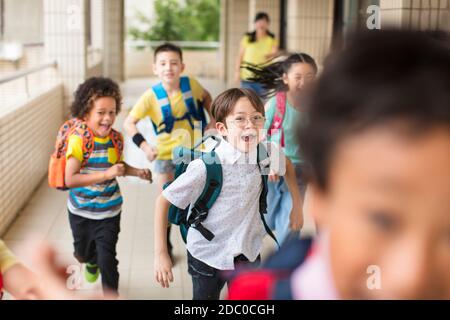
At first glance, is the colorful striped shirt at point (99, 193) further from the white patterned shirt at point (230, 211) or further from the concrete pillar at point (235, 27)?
the concrete pillar at point (235, 27)

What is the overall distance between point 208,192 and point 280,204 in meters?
1.45

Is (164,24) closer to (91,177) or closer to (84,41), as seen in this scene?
(84,41)

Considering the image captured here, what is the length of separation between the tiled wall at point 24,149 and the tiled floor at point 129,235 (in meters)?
0.12

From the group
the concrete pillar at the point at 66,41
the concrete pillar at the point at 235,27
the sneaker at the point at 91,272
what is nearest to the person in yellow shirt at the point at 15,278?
the sneaker at the point at 91,272

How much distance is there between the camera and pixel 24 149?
18.6 feet

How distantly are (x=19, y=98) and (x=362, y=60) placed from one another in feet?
19.9

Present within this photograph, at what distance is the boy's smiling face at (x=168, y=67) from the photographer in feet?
13.1

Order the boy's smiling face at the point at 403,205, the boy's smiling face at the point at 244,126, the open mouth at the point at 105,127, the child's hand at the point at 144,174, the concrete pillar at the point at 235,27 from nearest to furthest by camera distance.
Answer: the boy's smiling face at the point at 403,205 < the boy's smiling face at the point at 244,126 < the child's hand at the point at 144,174 < the open mouth at the point at 105,127 < the concrete pillar at the point at 235,27

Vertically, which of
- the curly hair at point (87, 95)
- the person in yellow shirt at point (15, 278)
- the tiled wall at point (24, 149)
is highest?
the curly hair at point (87, 95)

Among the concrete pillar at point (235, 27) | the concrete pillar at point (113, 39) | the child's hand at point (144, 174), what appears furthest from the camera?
the concrete pillar at point (113, 39)

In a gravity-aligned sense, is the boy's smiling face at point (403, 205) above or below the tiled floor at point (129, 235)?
above

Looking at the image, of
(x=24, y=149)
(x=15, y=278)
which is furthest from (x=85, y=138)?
(x=24, y=149)

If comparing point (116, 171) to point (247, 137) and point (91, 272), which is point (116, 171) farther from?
point (91, 272)
